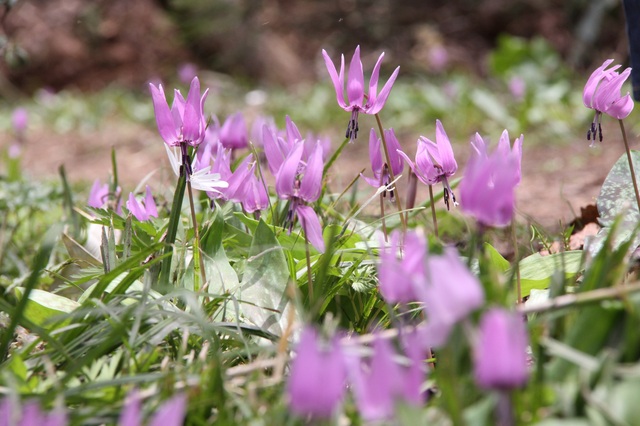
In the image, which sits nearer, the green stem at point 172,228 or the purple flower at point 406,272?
the purple flower at point 406,272

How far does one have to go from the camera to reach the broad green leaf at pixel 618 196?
1725mm

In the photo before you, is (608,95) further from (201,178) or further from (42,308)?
(42,308)

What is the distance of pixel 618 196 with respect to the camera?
1.76 meters

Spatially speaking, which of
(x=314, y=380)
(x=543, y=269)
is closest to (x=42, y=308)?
(x=314, y=380)

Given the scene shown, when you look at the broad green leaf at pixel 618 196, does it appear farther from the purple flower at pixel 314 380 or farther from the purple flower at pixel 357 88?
the purple flower at pixel 314 380

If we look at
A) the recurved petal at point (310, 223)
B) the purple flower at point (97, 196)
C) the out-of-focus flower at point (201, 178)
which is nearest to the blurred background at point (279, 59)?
the purple flower at point (97, 196)

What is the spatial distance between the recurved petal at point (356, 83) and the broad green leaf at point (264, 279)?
319 mm

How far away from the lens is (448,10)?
1218 centimetres

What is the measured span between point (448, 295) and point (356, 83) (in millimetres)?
841

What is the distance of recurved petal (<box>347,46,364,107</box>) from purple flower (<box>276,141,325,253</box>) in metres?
0.29

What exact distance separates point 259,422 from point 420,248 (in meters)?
0.31

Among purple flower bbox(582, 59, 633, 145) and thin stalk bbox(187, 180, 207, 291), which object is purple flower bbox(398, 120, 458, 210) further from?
thin stalk bbox(187, 180, 207, 291)

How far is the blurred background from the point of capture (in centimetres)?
734

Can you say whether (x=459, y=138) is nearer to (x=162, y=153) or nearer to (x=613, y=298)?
(x=162, y=153)
